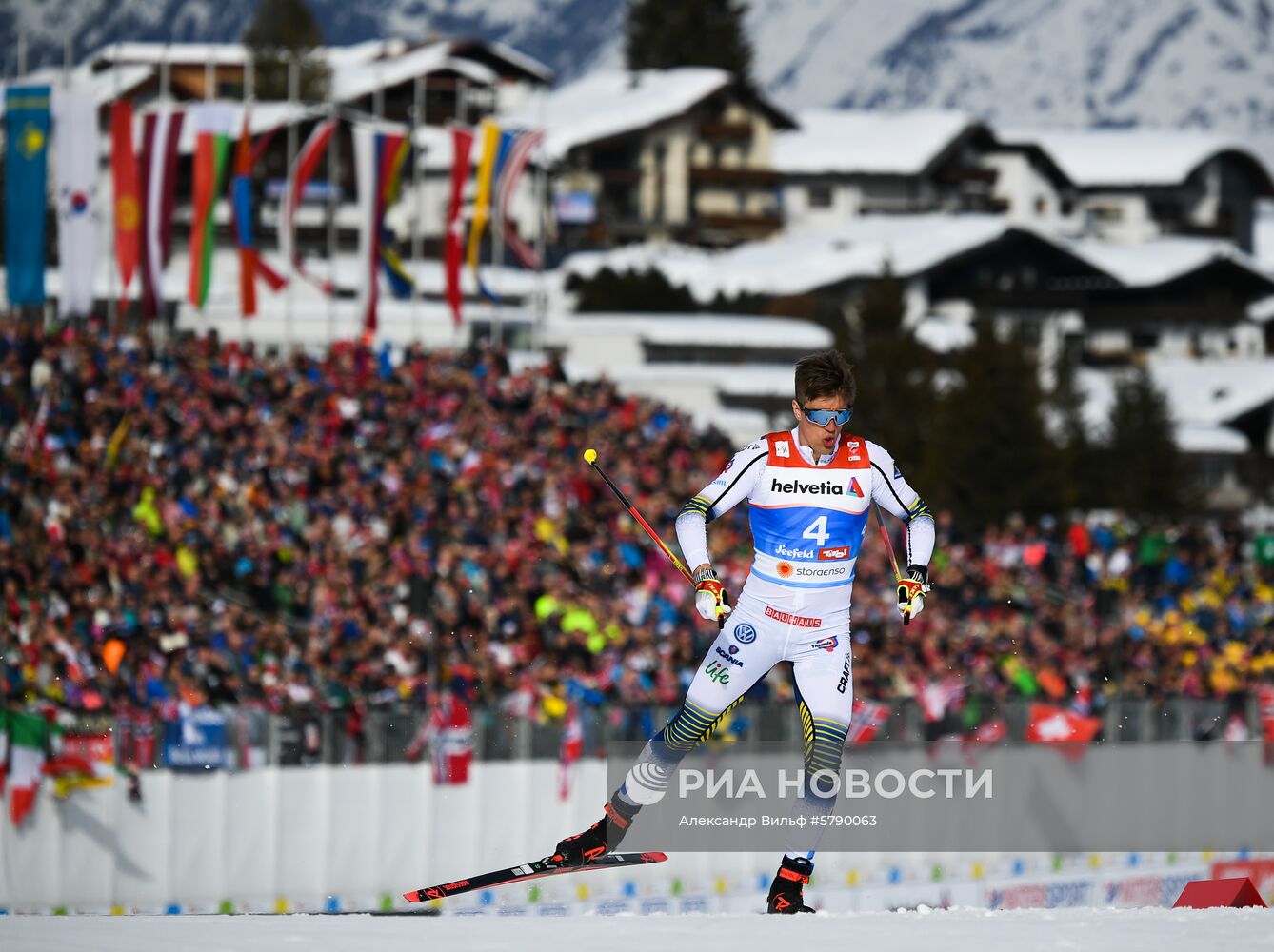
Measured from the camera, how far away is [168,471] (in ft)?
75.6

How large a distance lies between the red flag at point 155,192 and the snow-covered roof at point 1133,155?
2369 inches

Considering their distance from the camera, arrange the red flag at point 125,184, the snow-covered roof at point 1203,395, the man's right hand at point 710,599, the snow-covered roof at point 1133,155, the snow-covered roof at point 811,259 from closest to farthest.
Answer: the man's right hand at point 710,599 → the red flag at point 125,184 → the snow-covered roof at point 1203,395 → the snow-covered roof at point 811,259 → the snow-covered roof at point 1133,155

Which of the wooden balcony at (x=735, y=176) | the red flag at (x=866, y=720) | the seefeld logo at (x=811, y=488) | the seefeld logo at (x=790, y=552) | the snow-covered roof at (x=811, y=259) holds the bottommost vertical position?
the red flag at (x=866, y=720)

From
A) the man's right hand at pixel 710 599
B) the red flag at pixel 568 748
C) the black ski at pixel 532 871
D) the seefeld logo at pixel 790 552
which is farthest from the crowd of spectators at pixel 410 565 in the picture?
the man's right hand at pixel 710 599

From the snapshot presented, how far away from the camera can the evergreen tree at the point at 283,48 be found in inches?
3826

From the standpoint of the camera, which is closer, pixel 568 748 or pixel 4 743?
pixel 4 743

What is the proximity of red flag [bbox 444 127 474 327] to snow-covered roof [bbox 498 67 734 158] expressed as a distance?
39.0 m

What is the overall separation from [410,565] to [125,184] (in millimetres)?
12671

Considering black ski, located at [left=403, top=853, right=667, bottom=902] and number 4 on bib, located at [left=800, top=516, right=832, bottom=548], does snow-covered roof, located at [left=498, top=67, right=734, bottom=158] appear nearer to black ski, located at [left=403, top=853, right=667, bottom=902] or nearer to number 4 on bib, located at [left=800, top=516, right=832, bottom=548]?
black ski, located at [left=403, top=853, right=667, bottom=902]

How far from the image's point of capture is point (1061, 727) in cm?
1916

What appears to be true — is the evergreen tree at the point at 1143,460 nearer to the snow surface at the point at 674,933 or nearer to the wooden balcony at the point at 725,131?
the wooden balcony at the point at 725,131

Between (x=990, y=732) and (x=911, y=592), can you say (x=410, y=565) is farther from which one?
(x=911, y=592)

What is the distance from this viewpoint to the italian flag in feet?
55.5

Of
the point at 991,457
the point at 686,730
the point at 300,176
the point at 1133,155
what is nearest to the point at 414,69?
the point at 1133,155
